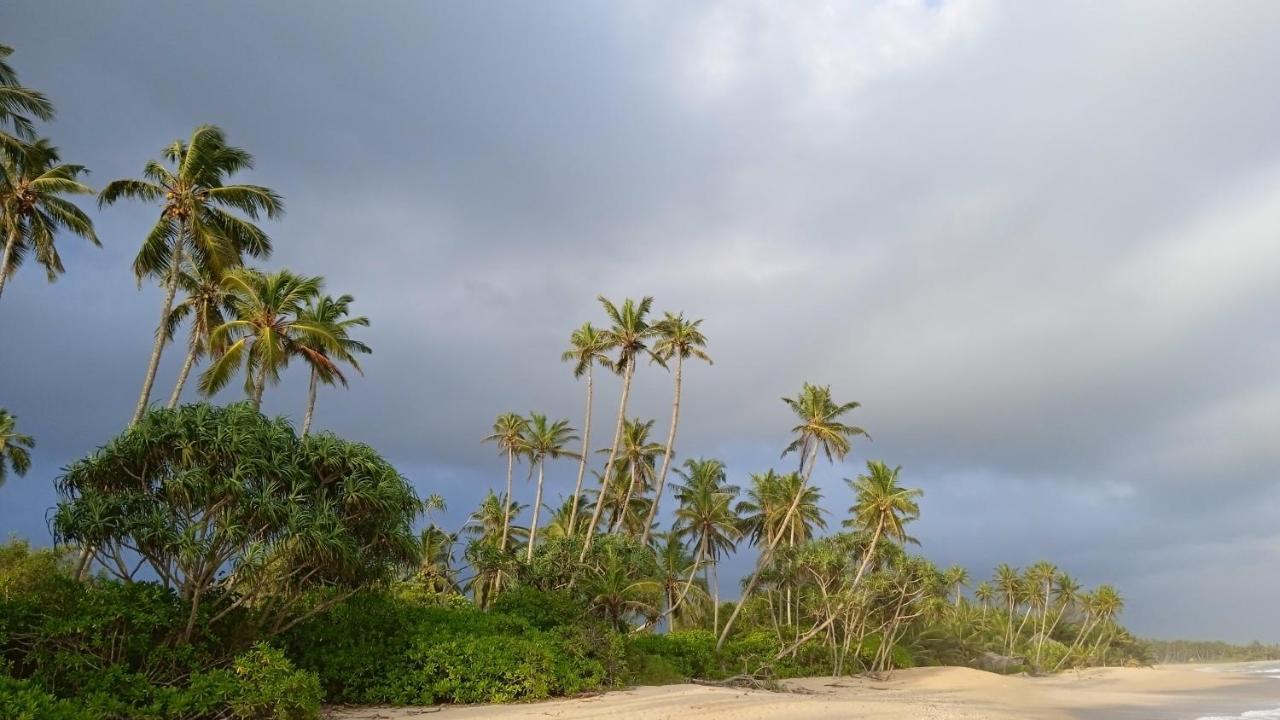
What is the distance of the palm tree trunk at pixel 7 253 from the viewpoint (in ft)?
75.6

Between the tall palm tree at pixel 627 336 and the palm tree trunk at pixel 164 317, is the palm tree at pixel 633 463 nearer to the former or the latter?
the tall palm tree at pixel 627 336

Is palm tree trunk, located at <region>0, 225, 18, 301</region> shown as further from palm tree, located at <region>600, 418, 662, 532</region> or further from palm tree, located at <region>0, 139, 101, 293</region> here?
palm tree, located at <region>600, 418, 662, 532</region>

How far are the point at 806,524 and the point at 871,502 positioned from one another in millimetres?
6954

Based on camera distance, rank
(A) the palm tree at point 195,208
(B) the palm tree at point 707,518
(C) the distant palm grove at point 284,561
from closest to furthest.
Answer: (C) the distant palm grove at point 284,561, (A) the palm tree at point 195,208, (B) the palm tree at point 707,518

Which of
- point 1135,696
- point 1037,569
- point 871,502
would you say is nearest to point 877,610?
point 871,502

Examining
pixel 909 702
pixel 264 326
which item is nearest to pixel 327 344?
pixel 264 326

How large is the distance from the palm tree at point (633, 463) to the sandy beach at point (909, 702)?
15259 millimetres

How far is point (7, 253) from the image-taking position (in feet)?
76.9

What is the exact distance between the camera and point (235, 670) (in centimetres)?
1556

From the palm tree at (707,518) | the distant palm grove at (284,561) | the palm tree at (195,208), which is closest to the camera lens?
the distant palm grove at (284,561)

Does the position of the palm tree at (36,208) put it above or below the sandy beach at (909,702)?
above

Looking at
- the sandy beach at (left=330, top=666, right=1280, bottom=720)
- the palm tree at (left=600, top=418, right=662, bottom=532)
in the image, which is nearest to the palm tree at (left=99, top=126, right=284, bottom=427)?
the sandy beach at (left=330, top=666, right=1280, bottom=720)

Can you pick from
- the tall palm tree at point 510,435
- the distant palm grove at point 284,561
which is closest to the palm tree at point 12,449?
the distant palm grove at point 284,561

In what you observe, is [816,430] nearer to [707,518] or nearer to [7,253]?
[707,518]
